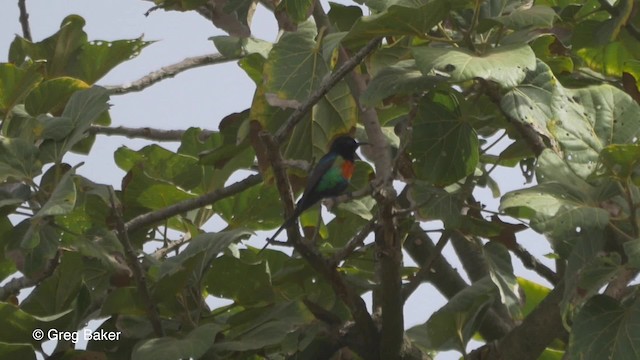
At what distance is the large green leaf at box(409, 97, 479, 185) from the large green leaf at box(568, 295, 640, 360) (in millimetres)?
942

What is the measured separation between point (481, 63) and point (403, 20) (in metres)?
0.31

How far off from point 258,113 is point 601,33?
125cm

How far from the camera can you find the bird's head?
4324 mm

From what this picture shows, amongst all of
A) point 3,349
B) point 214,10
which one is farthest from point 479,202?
point 3,349

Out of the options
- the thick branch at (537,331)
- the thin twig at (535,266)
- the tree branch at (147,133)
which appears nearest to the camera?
the thick branch at (537,331)

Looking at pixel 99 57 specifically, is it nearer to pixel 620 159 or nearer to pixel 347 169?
pixel 347 169

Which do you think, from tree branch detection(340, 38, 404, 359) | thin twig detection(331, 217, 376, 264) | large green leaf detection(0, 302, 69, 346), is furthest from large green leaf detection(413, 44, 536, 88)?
large green leaf detection(0, 302, 69, 346)

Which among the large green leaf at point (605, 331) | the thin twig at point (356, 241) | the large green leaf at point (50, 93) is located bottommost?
the large green leaf at point (605, 331)

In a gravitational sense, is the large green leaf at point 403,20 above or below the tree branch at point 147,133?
below

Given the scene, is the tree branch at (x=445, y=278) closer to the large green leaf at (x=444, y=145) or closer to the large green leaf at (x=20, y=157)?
the large green leaf at (x=444, y=145)

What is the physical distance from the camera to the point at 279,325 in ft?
11.8

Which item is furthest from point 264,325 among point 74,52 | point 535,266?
point 74,52

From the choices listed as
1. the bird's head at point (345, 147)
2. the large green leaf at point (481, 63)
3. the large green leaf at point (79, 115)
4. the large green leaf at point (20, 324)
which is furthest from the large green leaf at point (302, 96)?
the large green leaf at point (20, 324)

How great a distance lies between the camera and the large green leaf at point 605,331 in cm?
296
